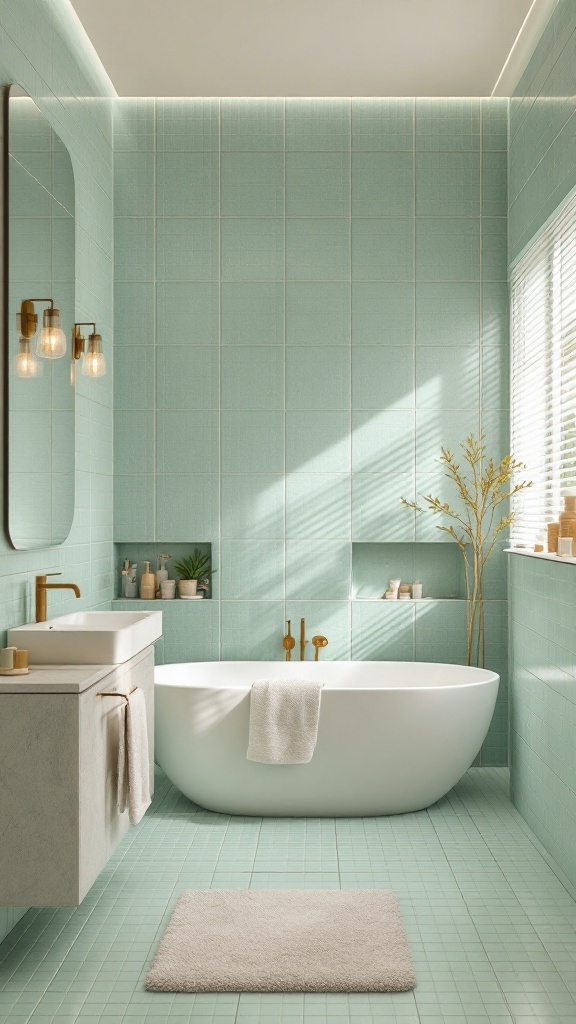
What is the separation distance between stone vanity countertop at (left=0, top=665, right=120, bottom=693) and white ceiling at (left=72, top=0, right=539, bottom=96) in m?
2.90

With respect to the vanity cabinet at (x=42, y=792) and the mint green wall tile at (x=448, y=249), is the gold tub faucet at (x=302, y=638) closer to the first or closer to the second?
the mint green wall tile at (x=448, y=249)

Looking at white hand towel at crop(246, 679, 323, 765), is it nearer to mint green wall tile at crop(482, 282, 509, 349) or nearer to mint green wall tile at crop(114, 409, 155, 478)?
mint green wall tile at crop(114, 409, 155, 478)

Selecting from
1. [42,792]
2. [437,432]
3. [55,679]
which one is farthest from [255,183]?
[42,792]

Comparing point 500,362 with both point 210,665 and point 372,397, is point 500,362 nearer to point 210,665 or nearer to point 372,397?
point 372,397

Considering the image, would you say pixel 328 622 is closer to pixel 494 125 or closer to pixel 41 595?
pixel 41 595

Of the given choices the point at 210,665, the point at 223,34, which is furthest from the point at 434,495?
the point at 223,34

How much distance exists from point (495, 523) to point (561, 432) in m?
1.11

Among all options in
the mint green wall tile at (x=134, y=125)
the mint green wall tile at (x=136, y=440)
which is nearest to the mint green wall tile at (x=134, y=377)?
the mint green wall tile at (x=136, y=440)

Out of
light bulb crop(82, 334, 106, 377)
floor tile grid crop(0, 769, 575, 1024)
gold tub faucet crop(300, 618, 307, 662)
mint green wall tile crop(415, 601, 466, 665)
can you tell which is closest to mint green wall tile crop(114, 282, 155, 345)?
light bulb crop(82, 334, 106, 377)

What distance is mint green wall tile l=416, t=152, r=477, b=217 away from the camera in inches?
201

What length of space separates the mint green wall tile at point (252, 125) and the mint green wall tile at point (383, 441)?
153 cm

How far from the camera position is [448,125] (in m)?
5.11

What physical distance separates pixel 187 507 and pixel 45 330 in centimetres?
171

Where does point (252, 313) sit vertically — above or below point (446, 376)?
above
